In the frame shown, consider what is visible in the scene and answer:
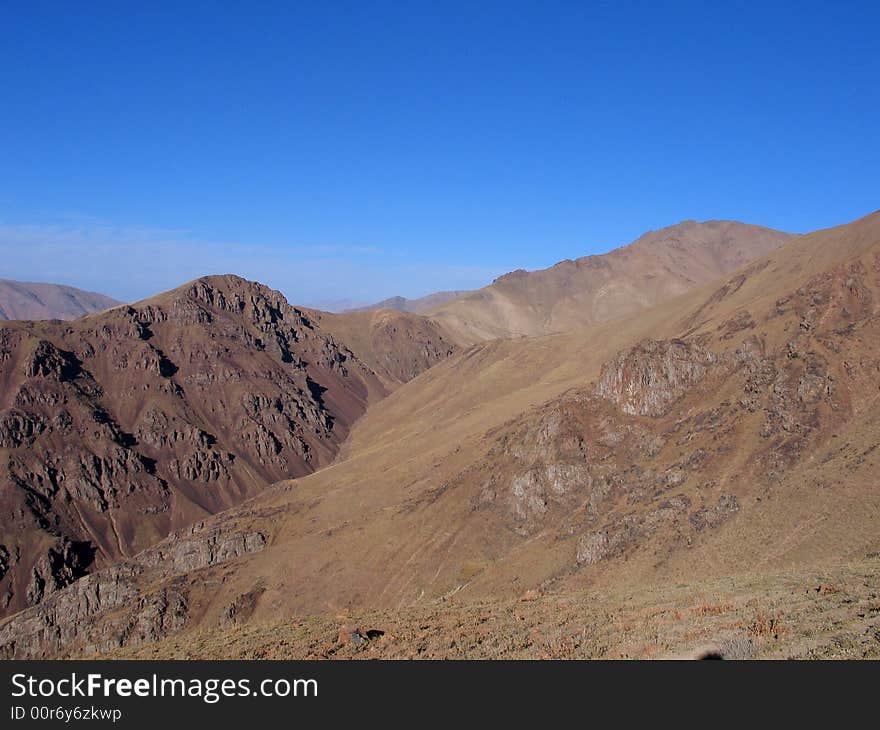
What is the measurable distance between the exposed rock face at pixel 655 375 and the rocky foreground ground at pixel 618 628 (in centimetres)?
7646

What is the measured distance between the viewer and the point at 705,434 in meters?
97.3

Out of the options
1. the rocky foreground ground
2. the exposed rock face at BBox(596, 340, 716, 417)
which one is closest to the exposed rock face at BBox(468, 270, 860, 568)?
the exposed rock face at BBox(596, 340, 716, 417)

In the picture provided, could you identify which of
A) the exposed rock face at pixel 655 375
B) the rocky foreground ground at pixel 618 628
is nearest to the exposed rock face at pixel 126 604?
the exposed rock face at pixel 655 375

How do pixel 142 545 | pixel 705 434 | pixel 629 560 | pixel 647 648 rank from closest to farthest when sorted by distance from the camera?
pixel 647 648
pixel 629 560
pixel 705 434
pixel 142 545

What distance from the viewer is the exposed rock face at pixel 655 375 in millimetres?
111188

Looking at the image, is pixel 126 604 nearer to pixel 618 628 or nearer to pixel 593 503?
pixel 593 503

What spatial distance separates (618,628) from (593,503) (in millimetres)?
74624

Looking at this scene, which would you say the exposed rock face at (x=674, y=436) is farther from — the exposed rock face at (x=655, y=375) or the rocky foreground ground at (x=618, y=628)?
the rocky foreground ground at (x=618, y=628)

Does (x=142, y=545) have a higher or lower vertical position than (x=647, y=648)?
lower

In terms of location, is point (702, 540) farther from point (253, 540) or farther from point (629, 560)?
point (253, 540)

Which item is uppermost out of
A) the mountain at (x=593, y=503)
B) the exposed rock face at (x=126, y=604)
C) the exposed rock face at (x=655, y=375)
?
the exposed rock face at (x=655, y=375)
